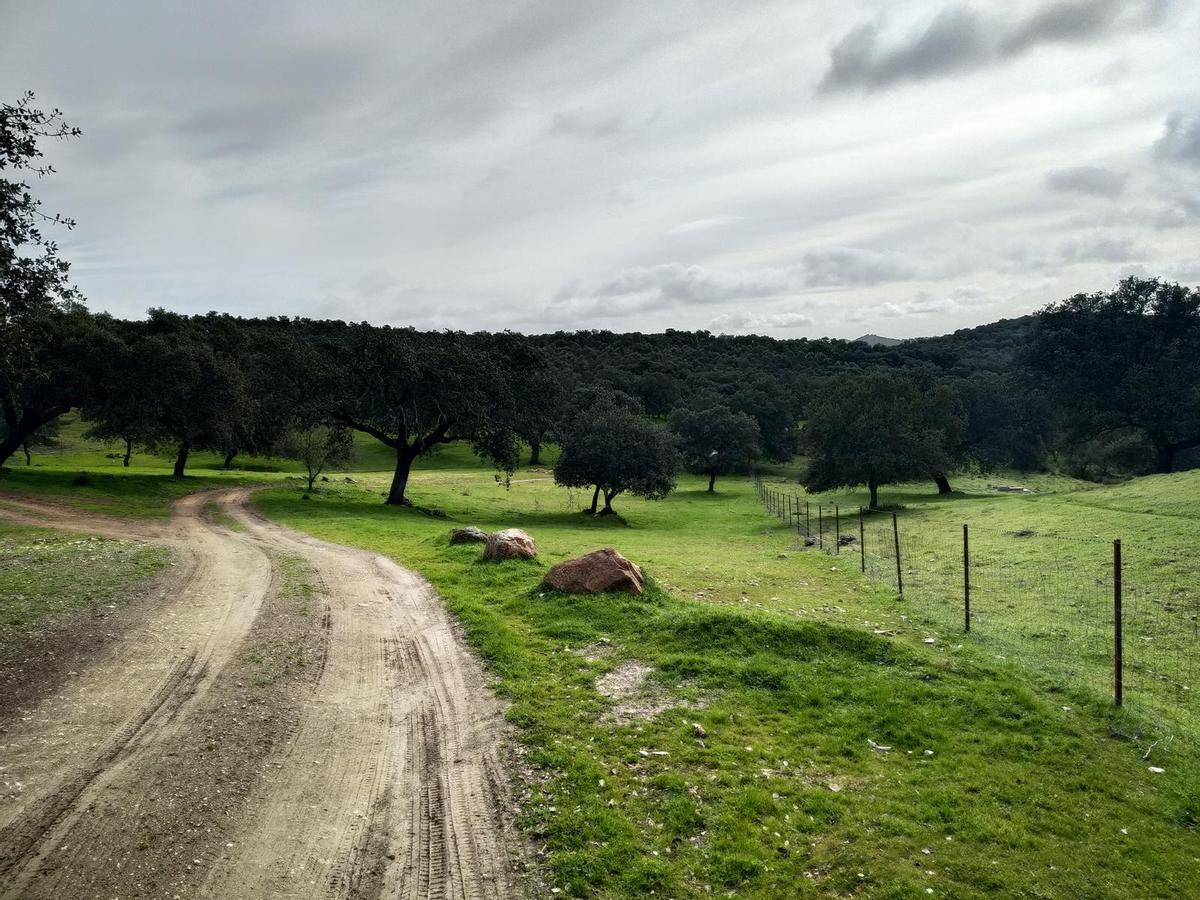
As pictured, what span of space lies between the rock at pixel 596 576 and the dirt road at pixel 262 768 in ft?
10.7

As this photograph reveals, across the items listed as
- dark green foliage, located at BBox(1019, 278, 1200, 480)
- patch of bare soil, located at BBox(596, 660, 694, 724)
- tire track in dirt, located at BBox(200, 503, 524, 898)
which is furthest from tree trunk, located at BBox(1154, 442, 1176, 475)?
tire track in dirt, located at BBox(200, 503, 524, 898)

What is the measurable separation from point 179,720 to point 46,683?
2.96 metres

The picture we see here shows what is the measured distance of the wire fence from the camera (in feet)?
37.4

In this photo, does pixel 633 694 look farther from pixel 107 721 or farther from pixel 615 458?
pixel 615 458

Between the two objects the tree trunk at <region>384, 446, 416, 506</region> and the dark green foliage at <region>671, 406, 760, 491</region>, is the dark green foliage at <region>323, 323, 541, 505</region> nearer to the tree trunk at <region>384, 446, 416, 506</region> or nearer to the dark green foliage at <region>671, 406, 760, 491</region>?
the tree trunk at <region>384, 446, 416, 506</region>

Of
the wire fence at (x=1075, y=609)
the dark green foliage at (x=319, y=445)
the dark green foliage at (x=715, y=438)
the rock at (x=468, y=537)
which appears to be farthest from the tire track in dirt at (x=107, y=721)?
the dark green foliage at (x=715, y=438)

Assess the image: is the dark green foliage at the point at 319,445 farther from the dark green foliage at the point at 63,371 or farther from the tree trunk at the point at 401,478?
the dark green foliage at the point at 63,371

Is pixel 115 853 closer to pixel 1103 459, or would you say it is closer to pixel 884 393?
pixel 884 393


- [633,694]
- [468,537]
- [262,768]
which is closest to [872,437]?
[468,537]

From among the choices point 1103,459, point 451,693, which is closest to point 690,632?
point 451,693

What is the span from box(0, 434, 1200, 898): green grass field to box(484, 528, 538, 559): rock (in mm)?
2781

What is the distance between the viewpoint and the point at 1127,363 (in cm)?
5797

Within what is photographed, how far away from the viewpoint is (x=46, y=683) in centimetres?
1089

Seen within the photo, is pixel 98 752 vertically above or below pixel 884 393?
below
